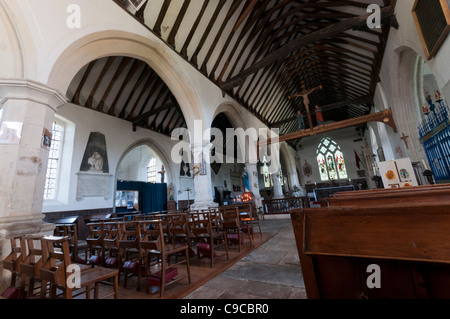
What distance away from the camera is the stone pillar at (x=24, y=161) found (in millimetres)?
2252

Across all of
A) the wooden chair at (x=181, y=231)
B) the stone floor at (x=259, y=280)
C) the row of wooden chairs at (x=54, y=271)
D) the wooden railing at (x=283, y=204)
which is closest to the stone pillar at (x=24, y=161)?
the row of wooden chairs at (x=54, y=271)

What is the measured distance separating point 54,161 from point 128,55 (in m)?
4.00

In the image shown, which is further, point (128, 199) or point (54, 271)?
point (128, 199)

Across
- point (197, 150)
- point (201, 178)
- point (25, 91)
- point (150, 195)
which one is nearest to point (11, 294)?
point (25, 91)

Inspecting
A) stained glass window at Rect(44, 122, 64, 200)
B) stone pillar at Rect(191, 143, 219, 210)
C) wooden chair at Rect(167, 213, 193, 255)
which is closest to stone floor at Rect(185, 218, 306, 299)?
wooden chair at Rect(167, 213, 193, 255)

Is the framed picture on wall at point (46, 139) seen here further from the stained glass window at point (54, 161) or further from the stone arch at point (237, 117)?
the stone arch at point (237, 117)

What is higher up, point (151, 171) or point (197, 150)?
point (151, 171)

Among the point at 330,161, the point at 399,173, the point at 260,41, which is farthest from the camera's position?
the point at 330,161

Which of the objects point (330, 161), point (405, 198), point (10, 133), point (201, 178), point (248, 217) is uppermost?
point (330, 161)

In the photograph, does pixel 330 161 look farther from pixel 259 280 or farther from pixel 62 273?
pixel 62 273

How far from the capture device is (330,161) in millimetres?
16062

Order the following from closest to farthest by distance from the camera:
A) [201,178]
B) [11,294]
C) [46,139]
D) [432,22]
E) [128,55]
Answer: [11,294] → [46,139] → [432,22] → [128,55] → [201,178]

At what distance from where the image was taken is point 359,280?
96 centimetres
